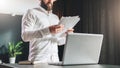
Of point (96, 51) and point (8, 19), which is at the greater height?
point (8, 19)

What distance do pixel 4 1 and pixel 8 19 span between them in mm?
647

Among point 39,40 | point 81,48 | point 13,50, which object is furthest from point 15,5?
point 81,48

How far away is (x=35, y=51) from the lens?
5.65 feet

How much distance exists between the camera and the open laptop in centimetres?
132

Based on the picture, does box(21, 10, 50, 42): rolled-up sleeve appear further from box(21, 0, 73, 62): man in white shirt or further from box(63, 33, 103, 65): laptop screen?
box(63, 33, 103, 65): laptop screen

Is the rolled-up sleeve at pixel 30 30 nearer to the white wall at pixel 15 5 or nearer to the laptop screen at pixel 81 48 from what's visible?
the laptop screen at pixel 81 48

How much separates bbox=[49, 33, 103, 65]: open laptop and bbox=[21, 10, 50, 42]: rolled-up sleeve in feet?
0.89

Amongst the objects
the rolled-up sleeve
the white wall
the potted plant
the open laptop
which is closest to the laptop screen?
the open laptop

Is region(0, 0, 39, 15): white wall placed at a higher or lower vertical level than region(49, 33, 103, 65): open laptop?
higher

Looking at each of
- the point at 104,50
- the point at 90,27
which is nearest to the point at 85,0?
the point at 90,27

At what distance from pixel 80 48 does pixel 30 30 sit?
17.7 inches

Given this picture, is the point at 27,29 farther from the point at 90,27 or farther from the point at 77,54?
the point at 90,27

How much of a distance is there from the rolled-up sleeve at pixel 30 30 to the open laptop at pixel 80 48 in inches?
10.7

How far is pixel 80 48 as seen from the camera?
1.37m
